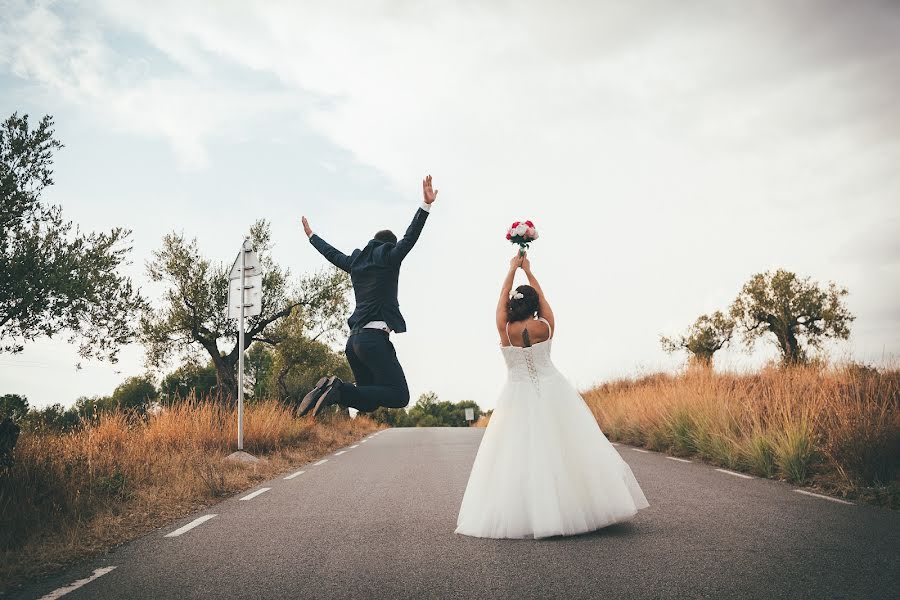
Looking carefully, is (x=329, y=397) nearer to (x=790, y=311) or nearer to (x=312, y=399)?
(x=312, y=399)

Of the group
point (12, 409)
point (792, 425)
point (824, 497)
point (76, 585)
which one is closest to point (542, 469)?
point (76, 585)

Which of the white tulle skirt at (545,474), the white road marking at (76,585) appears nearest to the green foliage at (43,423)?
the white road marking at (76,585)

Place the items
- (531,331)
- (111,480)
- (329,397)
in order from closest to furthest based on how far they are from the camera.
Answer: (329,397), (531,331), (111,480)

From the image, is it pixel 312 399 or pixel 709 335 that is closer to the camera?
pixel 312 399

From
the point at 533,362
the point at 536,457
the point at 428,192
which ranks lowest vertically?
the point at 536,457

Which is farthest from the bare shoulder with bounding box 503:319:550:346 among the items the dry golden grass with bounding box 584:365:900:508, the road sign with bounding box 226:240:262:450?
the road sign with bounding box 226:240:262:450

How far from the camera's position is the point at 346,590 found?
12.5 feet

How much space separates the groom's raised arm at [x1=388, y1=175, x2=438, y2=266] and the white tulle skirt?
1.61 meters

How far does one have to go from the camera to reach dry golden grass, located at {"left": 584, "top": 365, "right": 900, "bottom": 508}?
7.62 m

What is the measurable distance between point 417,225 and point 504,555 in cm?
276

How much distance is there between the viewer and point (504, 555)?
4656 millimetres

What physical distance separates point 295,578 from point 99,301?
59.5 ft

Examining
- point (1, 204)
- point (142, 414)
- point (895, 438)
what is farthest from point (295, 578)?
point (1, 204)

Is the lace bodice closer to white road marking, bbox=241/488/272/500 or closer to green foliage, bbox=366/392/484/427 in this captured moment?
white road marking, bbox=241/488/272/500
